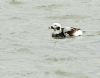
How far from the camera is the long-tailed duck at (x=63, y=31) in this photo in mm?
17172

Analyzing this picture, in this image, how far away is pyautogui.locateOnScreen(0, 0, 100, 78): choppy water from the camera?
44.3ft

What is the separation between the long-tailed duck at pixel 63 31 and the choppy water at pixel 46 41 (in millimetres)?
189

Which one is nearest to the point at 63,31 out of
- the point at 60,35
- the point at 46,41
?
the point at 60,35

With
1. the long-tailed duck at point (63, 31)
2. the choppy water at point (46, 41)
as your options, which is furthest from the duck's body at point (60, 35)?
the choppy water at point (46, 41)

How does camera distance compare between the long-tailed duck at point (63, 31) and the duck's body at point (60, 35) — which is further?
the duck's body at point (60, 35)

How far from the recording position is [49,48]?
51.5 feet

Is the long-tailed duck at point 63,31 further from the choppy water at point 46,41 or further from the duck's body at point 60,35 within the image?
the choppy water at point 46,41

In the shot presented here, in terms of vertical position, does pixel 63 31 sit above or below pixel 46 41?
above

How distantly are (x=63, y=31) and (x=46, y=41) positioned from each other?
1.14 m

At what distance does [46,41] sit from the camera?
54.4 ft

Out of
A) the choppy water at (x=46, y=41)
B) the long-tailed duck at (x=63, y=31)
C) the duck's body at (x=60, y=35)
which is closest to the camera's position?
the choppy water at (x=46, y=41)

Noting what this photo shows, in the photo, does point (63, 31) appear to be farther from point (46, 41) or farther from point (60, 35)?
point (46, 41)

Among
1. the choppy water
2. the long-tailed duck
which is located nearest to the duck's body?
the long-tailed duck

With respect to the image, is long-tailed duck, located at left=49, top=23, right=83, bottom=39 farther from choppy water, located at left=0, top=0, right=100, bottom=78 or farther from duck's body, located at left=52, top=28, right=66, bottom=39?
choppy water, located at left=0, top=0, right=100, bottom=78
